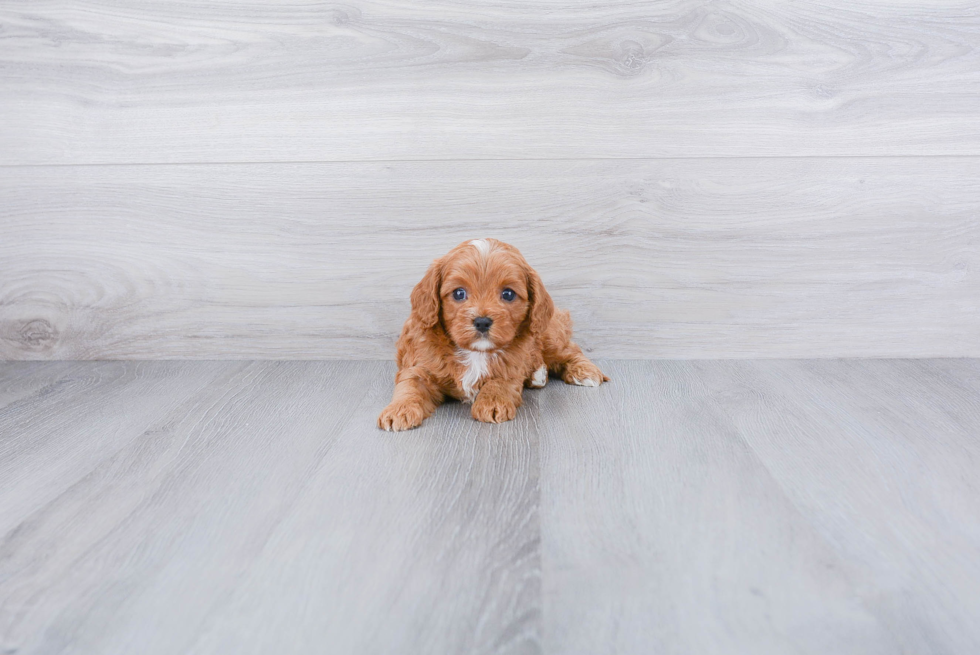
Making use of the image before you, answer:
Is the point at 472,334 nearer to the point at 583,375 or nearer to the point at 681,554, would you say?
the point at 583,375

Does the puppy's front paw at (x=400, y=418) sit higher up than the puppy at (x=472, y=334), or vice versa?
the puppy at (x=472, y=334)

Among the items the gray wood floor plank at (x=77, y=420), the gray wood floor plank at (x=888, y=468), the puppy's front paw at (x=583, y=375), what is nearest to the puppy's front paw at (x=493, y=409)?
the puppy's front paw at (x=583, y=375)

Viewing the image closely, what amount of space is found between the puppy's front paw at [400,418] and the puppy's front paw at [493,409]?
12 centimetres

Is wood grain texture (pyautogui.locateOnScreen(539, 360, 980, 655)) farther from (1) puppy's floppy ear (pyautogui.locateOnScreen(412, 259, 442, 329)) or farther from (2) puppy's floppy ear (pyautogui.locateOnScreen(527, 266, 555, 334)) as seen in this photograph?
(1) puppy's floppy ear (pyautogui.locateOnScreen(412, 259, 442, 329))

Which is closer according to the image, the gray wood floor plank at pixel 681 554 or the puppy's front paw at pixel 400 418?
the gray wood floor plank at pixel 681 554

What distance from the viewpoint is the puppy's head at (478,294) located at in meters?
1.28

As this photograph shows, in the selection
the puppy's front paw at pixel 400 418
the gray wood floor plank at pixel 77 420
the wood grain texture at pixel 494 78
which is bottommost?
the gray wood floor plank at pixel 77 420

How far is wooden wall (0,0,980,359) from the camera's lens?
1.62 metres

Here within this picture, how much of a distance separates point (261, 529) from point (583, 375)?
866 millimetres

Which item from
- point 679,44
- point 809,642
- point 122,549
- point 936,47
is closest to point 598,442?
point 809,642

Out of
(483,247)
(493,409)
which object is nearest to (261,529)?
(493,409)

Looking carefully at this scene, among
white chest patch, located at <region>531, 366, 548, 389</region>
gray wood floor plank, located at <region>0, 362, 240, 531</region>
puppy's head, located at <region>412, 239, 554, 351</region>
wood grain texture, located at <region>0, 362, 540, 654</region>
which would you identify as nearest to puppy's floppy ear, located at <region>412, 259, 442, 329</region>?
puppy's head, located at <region>412, 239, 554, 351</region>

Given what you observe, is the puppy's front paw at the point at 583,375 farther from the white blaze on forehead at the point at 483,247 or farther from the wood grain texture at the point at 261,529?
the white blaze on forehead at the point at 483,247

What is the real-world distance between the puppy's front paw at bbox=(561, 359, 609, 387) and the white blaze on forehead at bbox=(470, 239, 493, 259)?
1.39ft
